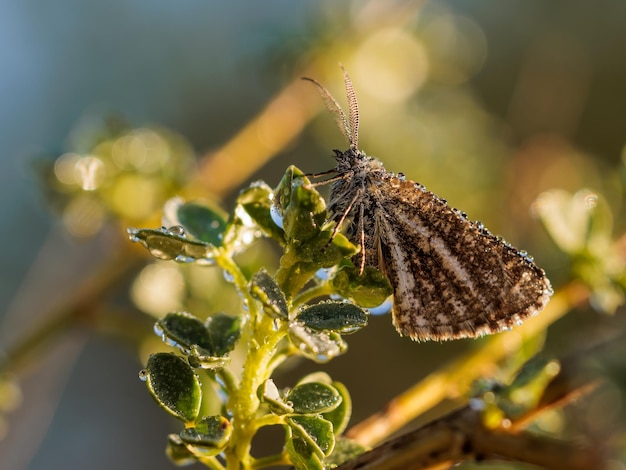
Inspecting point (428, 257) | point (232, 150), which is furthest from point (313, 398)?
point (232, 150)

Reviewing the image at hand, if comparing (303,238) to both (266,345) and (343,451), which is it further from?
(343,451)

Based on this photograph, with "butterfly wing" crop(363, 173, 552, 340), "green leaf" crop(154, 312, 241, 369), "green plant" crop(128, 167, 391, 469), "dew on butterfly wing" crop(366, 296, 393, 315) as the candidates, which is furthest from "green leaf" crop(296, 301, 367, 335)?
"butterfly wing" crop(363, 173, 552, 340)

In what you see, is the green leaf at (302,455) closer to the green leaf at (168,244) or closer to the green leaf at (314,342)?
the green leaf at (314,342)

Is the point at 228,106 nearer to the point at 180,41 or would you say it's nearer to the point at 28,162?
the point at 180,41

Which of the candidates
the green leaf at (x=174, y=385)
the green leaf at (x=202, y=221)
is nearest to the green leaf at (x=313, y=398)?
the green leaf at (x=174, y=385)

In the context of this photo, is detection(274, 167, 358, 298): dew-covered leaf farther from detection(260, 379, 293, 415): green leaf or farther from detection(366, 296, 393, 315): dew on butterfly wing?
detection(366, 296, 393, 315): dew on butterfly wing

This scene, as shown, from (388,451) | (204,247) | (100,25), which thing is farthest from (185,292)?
(100,25)
